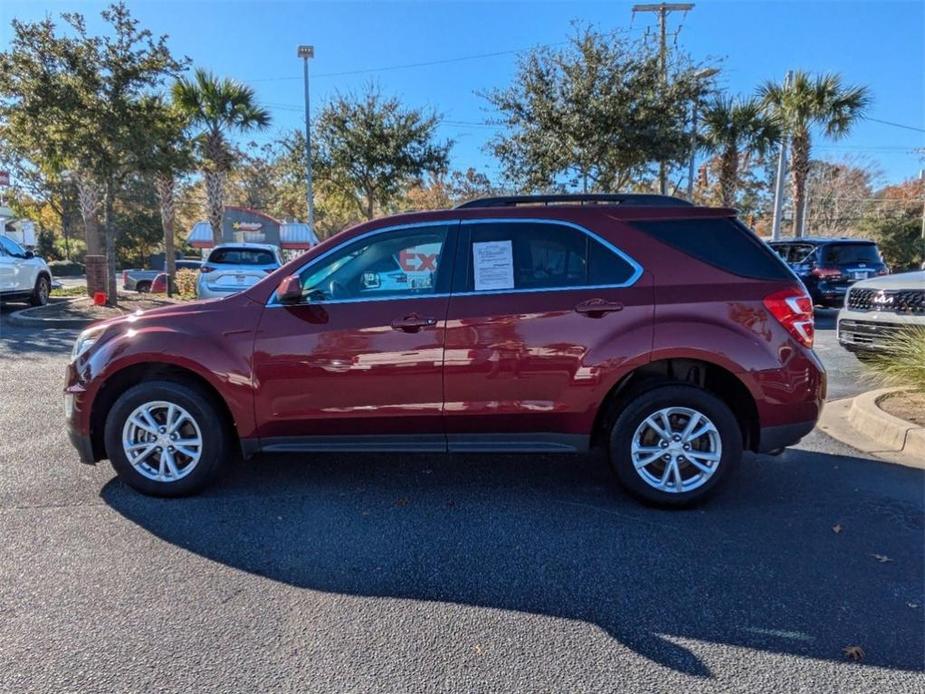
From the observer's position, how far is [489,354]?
3676 millimetres

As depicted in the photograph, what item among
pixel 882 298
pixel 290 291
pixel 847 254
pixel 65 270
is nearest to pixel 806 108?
pixel 847 254

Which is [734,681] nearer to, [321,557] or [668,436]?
[668,436]

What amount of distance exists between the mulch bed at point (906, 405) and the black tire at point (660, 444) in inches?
96.1

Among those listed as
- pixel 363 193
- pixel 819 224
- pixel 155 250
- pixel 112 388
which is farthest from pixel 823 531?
pixel 155 250

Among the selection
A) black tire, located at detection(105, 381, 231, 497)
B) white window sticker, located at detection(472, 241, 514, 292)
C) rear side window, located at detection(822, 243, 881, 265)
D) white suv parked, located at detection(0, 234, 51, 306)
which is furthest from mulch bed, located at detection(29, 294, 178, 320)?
rear side window, located at detection(822, 243, 881, 265)

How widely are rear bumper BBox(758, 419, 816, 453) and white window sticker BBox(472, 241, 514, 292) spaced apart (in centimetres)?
181

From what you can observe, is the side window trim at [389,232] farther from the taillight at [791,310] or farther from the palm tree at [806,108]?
the palm tree at [806,108]

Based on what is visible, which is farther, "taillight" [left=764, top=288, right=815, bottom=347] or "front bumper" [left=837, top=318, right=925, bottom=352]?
"front bumper" [left=837, top=318, right=925, bottom=352]

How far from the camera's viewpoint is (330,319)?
12.2 ft

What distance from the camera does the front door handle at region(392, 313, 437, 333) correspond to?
3668 mm

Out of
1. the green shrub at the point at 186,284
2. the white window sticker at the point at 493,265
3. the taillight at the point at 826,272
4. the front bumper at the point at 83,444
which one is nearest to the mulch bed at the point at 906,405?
the white window sticker at the point at 493,265

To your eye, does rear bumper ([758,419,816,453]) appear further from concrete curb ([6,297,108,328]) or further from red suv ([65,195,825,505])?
concrete curb ([6,297,108,328])

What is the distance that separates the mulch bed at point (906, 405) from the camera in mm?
5160

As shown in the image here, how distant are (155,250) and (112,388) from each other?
57087mm
